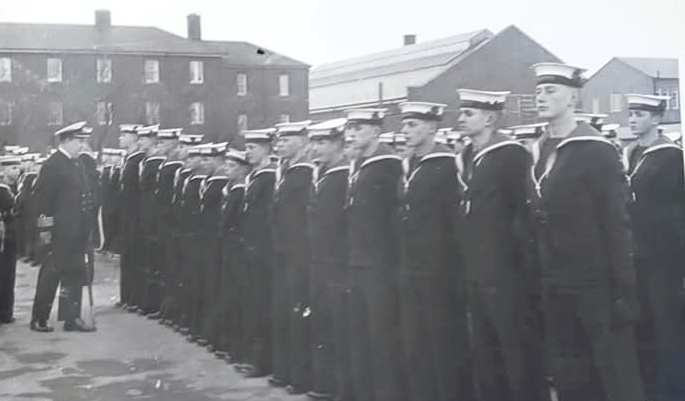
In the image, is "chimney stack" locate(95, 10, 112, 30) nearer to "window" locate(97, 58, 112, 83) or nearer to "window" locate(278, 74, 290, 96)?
"window" locate(97, 58, 112, 83)

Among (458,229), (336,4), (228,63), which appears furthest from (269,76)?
(458,229)

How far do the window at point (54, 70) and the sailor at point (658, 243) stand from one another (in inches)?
61.0

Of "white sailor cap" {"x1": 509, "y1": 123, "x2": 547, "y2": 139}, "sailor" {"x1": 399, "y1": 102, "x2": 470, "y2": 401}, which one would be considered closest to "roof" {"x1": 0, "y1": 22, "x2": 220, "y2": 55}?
"sailor" {"x1": 399, "y1": 102, "x2": 470, "y2": 401}

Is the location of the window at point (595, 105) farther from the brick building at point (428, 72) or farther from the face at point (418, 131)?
the face at point (418, 131)

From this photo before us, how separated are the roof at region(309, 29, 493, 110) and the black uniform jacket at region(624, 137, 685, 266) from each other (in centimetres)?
56

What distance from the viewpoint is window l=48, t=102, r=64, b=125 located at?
2227mm

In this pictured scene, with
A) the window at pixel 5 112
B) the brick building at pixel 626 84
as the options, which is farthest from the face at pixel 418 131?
the window at pixel 5 112

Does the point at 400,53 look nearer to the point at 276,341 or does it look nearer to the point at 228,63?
the point at 228,63

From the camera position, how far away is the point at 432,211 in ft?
7.06

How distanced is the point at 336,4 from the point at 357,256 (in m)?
0.75

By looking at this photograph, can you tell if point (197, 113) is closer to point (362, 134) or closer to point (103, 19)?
point (103, 19)

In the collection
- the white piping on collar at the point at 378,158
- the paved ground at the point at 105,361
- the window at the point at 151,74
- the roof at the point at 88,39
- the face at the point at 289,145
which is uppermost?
the roof at the point at 88,39

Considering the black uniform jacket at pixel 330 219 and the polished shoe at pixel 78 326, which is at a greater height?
the black uniform jacket at pixel 330 219

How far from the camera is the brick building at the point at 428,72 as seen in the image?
84.8 inches
